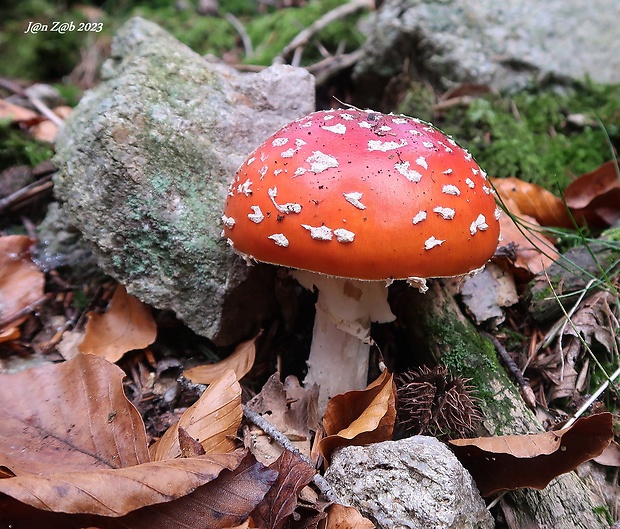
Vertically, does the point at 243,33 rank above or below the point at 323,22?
below

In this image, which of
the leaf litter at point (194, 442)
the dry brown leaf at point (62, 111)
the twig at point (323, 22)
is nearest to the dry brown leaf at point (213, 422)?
the leaf litter at point (194, 442)

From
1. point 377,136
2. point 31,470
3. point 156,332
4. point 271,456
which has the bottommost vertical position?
point 156,332

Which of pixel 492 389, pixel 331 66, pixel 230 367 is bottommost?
pixel 230 367

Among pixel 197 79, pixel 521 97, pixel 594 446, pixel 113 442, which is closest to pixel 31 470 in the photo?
pixel 113 442

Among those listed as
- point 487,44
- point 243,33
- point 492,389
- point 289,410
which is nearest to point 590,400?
point 492,389

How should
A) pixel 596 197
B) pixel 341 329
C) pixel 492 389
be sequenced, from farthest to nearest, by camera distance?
pixel 596 197, pixel 341 329, pixel 492 389

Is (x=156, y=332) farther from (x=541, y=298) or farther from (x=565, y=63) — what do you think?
(x=565, y=63)

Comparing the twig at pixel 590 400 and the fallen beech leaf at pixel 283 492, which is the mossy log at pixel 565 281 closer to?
the twig at pixel 590 400

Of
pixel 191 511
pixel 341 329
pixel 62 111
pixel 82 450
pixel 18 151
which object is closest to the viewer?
pixel 191 511

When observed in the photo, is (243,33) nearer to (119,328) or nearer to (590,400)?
(119,328)
